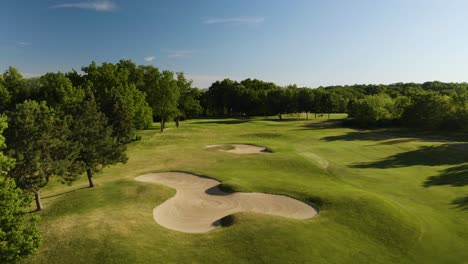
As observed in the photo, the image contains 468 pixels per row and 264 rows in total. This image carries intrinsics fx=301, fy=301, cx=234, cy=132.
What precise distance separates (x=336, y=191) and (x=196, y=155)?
25.1 m

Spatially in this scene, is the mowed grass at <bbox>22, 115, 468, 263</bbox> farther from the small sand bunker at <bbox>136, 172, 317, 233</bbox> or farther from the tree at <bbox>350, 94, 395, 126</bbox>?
the tree at <bbox>350, 94, 395, 126</bbox>

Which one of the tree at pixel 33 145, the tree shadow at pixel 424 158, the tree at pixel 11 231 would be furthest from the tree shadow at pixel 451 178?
the tree at pixel 33 145

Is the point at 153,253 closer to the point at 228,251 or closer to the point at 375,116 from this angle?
the point at 228,251

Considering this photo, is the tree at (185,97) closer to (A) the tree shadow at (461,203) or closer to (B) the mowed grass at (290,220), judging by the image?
(B) the mowed grass at (290,220)

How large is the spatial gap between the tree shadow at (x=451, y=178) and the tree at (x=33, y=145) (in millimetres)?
34863

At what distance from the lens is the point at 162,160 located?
43.9 metres

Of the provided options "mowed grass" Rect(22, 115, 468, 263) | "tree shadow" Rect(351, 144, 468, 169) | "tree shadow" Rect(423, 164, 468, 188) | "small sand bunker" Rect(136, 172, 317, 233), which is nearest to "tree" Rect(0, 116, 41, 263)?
"mowed grass" Rect(22, 115, 468, 263)

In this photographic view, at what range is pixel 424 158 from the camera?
43.8 metres

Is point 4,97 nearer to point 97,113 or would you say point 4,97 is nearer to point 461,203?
point 97,113

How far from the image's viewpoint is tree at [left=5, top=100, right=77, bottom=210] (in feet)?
71.5

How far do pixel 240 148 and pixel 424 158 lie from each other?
2812 centimetres

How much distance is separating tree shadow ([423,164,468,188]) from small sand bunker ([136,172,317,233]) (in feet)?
52.6

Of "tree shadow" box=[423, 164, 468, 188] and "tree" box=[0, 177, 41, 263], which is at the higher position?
"tree" box=[0, 177, 41, 263]

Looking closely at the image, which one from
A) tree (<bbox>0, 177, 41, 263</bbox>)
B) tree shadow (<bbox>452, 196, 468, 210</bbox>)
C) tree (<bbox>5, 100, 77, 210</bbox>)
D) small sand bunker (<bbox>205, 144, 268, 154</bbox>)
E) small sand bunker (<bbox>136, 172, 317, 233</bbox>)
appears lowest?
tree shadow (<bbox>452, 196, 468, 210</bbox>)
